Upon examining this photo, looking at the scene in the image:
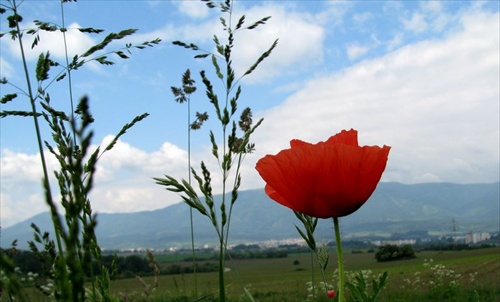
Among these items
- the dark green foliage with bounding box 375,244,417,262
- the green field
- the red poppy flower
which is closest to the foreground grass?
the green field

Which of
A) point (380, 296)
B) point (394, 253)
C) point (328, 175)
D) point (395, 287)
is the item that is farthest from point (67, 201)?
point (394, 253)

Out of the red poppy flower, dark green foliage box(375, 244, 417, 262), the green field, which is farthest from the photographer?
dark green foliage box(375, 244, 417, 262)

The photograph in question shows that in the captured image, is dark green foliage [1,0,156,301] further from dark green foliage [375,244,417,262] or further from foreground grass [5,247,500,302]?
dark green foliage [375,244,417,262]

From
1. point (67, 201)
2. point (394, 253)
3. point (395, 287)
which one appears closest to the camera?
point (67, 201)

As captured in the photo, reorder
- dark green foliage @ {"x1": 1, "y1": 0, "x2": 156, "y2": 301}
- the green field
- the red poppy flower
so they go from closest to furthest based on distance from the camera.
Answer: dark green foliage @ {"x1": 1, "y1": 0, "x2": 156, "y2": 301}, the red poppy flower, the green field

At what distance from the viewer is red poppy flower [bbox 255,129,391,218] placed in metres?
1.30

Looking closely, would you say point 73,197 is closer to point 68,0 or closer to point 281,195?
point 281,195

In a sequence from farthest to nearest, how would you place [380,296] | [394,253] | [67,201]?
[394,253] < [380,296] < [67,201]

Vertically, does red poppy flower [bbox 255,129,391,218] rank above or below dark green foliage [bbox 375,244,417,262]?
above

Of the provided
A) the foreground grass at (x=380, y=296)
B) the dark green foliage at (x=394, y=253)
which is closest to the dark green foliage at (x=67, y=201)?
the foreground grass at (x=380, y=296)

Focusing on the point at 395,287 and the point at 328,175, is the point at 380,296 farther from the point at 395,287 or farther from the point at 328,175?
the point at 328,175

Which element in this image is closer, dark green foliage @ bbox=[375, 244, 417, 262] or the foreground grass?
the foreground grass

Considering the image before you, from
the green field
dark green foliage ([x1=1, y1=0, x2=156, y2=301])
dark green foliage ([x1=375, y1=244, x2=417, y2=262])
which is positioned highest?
dark green foliage ([x1=1, y1=0, x2=156, y2=301])

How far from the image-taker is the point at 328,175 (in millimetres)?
1303
